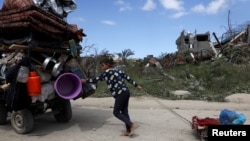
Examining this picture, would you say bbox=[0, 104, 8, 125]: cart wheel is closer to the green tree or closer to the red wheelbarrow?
the red wheelbarrow

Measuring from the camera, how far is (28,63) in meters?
7.04

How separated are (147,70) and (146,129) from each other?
12749mm

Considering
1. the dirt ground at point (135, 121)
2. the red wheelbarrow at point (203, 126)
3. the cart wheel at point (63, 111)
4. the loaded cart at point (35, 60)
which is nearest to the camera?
the red wheelbarrow at point (203, 126)

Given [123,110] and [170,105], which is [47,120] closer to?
[123,110]

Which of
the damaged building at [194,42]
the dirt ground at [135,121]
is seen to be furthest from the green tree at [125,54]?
the dirt ground at [135,121]

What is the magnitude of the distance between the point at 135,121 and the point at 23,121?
2.73 metres

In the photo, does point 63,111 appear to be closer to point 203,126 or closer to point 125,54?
point 203,126

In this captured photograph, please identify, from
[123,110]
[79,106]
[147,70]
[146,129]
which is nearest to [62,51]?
[123,110]

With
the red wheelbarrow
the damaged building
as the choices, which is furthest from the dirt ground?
the damaged building

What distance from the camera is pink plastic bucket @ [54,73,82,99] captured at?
7469 millimetres

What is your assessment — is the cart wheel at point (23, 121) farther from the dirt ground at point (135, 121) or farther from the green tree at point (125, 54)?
the green tree at point (125, 54)

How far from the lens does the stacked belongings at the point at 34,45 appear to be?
699 centimetres

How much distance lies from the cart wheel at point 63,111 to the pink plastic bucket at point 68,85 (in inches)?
27.0

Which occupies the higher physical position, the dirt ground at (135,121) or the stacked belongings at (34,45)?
the stacked belongings at (34,45)
